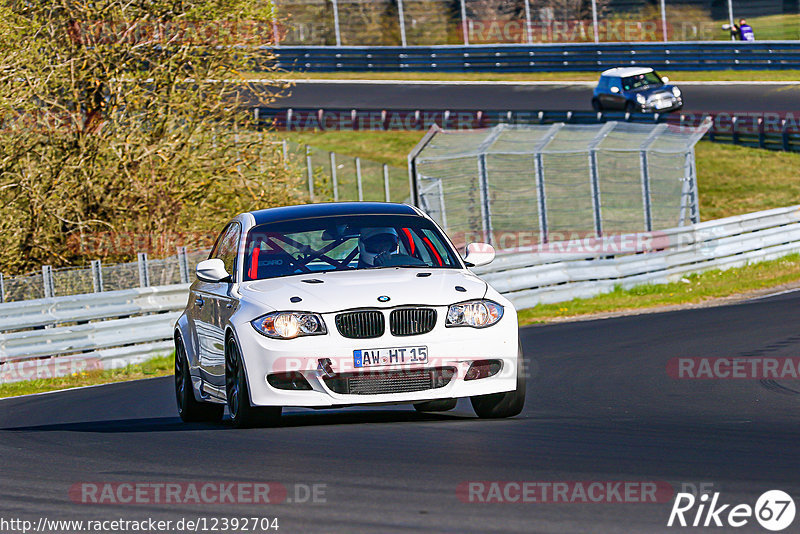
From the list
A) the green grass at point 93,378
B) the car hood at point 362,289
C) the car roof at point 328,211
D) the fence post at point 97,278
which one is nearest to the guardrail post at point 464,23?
the fence post at point 97,278

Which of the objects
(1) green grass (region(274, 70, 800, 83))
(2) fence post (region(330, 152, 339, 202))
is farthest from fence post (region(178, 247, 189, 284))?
(1) green grass (region(274, 70, 800, 83))

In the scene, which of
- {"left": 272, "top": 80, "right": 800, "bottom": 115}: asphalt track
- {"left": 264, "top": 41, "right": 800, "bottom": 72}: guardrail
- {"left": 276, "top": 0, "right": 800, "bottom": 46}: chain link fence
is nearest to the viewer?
{"left": 272, "top": 80, "right": 800, "bottom": 115}: asphalt track

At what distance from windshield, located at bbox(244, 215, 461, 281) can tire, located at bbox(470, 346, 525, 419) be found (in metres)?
1.02

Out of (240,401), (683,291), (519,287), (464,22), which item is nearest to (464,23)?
(464,22)

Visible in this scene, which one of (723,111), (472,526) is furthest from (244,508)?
(723,111)

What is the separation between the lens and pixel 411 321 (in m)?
8.63

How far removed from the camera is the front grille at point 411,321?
8.60 m

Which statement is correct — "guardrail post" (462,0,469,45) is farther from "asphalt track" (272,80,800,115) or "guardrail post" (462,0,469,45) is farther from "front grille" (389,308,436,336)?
"front grille" (389,308,436,336)

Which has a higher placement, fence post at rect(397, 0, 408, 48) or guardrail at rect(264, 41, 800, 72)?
fence post at rect(397, 0, 408, 48)

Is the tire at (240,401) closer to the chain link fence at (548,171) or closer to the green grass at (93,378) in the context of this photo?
the green grass at (93,378)

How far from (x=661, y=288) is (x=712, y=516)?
704 inches

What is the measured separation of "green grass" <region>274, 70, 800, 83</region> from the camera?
160 feet

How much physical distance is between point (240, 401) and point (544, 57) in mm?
45794

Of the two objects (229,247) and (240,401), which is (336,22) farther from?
(240,401)
